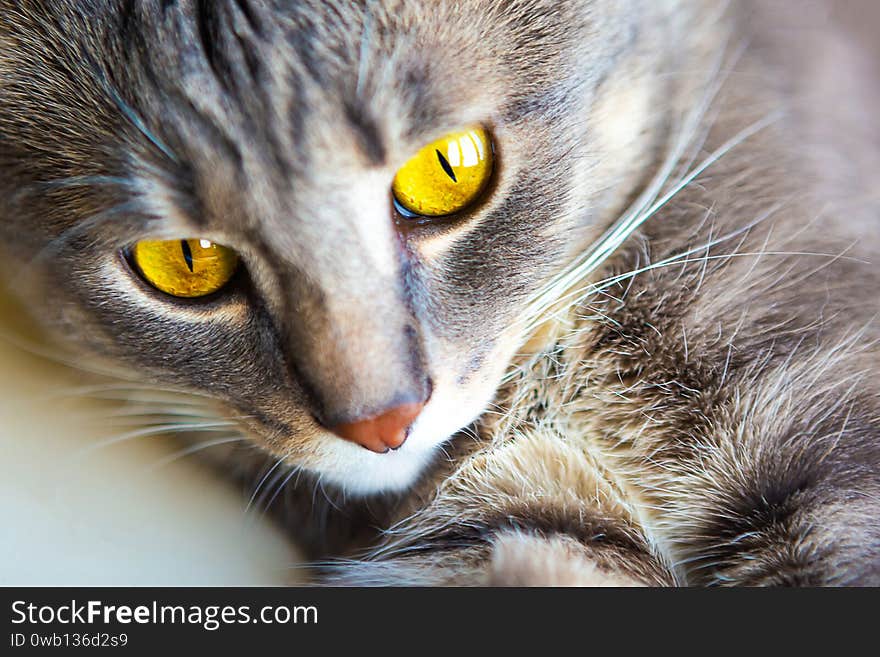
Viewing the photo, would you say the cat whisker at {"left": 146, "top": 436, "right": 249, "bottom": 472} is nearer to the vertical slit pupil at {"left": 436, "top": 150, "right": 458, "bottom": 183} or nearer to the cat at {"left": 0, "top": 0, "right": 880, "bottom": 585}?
the cat at {"left": 0, "top": 0, "right": 880, "bottom": 585}

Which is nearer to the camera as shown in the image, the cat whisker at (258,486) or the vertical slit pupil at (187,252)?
the vertical slit pupil at (187,252)

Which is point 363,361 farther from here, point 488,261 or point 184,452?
point 184,452

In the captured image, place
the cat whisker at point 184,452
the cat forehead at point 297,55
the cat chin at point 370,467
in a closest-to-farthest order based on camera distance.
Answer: the cat forehead at point 297,55, the cat chin at point 370,467, the cat whisker at point 184,452

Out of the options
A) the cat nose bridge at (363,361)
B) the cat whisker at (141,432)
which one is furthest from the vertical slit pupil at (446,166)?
the cat whisker at (141,432)

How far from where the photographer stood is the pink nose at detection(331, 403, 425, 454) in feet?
2.44

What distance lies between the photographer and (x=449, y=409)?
2.61 feet

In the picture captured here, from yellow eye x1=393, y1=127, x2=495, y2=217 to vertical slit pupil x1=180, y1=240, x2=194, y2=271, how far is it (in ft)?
0.65

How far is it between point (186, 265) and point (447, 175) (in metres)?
0.26

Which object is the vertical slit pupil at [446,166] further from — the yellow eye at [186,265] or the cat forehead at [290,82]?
the yellow eye at [186,265]

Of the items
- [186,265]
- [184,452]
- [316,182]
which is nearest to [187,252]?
[186,265]

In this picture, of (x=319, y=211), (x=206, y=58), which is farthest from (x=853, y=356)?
(x=206, y=58)

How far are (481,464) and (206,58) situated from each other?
489mm

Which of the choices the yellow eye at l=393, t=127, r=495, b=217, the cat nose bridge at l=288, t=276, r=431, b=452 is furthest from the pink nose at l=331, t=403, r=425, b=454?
the yellow eye at l=393, t=127, r=495, b=217

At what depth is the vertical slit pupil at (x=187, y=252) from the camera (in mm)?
766
